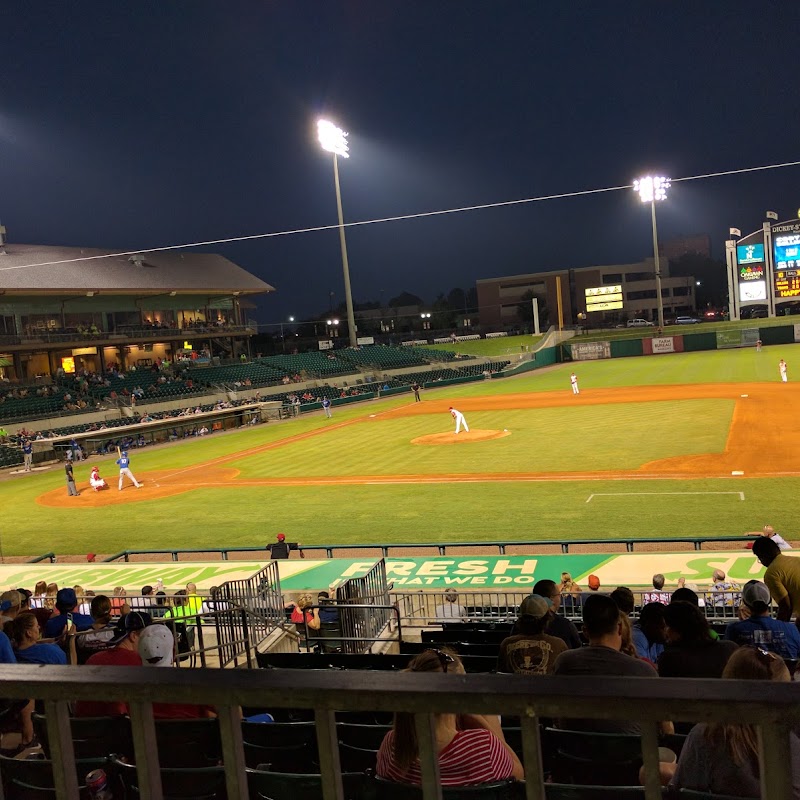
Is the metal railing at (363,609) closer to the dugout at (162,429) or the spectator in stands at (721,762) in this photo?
the spectator in stands at (721,762)

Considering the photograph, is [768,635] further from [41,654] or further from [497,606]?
[497,606]

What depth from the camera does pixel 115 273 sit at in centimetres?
5756

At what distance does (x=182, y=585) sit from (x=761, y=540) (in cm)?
1127

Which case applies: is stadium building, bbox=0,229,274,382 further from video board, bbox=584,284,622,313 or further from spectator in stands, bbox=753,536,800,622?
video board, bbox=584,284,622,313

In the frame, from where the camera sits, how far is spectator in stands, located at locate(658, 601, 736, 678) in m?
4.90

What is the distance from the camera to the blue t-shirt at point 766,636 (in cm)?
590

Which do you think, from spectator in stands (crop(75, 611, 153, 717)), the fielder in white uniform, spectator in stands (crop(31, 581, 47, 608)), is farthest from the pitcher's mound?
spectator in stands (crop(75, 611, 153, 717))

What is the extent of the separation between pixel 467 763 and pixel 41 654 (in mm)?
4190

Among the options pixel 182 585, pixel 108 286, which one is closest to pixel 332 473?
pixel 182 585

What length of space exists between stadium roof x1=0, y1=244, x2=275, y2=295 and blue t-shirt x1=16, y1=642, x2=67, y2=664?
146ft

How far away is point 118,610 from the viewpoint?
461 inches

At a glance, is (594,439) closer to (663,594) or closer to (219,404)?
(663,594)

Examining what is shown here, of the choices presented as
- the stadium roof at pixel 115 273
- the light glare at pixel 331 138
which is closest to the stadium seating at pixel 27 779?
the stadium roof at pixel 115 273

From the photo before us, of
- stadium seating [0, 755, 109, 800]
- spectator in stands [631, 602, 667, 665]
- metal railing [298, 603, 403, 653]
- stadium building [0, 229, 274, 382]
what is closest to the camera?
stadium seating [0, 755, 109, 800]
